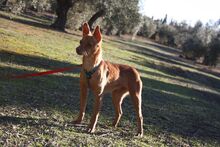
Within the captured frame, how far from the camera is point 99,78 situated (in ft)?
31.7

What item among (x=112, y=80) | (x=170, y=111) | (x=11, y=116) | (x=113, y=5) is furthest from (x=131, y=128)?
(x=113, y=5)

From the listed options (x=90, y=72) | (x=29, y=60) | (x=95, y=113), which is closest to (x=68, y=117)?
(x=95, y=113)

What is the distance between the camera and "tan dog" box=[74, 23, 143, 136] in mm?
9148

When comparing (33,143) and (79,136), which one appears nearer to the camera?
(33,143)

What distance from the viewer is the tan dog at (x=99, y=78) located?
30.0ft

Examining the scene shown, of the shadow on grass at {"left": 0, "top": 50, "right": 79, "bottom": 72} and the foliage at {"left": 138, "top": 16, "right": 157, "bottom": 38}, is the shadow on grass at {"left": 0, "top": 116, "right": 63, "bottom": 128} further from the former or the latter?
the foliage at {"left": 138, "top": 16, "right": 157, "bottom": 38}

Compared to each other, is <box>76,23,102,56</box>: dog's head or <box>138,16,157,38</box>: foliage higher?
<box>76,23,102,56</box>: dog's head

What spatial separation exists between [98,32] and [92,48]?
374 millimetres

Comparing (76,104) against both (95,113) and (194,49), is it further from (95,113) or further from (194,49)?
(194,49)

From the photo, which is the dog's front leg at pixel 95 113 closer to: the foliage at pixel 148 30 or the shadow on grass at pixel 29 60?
the shadow on grass at pixel 29 60

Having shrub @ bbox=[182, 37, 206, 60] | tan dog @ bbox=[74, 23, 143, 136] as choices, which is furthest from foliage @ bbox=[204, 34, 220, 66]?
tan dog @ bbox=[74, 23, 143, 136]

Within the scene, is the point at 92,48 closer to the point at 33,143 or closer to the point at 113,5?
the point at 33,143

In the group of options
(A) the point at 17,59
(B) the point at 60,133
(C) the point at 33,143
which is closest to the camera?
(C) the point at 33,143

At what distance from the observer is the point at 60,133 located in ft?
32.0
